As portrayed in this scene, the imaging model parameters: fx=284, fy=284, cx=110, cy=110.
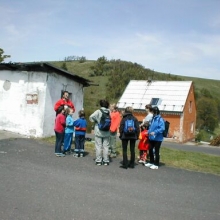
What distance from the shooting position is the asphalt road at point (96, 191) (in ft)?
15.5

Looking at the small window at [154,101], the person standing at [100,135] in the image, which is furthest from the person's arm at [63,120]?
the small window at [154,101]

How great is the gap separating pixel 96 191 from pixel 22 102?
344 inches

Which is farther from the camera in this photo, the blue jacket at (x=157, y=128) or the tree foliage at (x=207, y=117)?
the tree foliage at (x=207, y=117)

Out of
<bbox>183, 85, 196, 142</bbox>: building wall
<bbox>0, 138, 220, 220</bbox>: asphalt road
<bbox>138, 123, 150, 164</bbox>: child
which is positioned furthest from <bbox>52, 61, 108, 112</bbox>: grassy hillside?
<bbox>0, 138, 220, 220</bbox>: asphalt road

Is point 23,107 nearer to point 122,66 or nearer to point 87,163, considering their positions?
point 87,163

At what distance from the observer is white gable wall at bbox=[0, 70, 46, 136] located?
514 inches

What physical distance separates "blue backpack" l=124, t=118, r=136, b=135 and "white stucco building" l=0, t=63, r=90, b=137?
5.66 m

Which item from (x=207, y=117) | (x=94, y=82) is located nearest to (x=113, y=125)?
(x=94, y=82)

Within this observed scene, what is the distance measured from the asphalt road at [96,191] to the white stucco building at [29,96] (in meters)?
3.93

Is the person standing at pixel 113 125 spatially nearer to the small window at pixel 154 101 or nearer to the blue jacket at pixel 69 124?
the blue jacket at pixel 69 124

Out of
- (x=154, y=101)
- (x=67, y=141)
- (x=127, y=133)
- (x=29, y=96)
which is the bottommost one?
(x=67, y=141)

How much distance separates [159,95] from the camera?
33.7 m

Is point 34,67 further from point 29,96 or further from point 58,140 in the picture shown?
point 58,140

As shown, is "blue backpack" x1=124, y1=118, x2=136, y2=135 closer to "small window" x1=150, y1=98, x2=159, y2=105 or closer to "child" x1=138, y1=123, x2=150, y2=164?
"child" x1=138, y1=123, x2=150, y2=164
